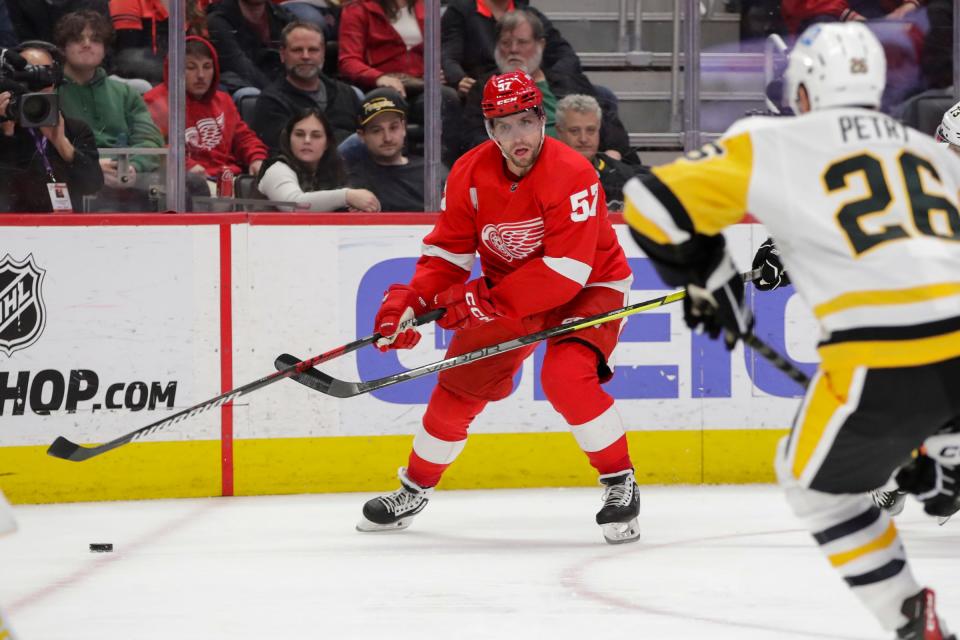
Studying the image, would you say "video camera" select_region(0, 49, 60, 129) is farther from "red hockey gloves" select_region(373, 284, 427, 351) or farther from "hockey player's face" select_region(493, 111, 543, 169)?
"hockey player's face" select_region(493, 111, 543, 169)

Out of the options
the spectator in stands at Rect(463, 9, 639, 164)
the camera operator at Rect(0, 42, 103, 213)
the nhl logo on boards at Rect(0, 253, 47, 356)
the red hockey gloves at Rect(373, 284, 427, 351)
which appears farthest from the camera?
the spectator in stands at Rect(463, 9, 639, 164)

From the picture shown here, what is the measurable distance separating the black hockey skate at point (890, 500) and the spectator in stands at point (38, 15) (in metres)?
2.89

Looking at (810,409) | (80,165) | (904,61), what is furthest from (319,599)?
(904,61)

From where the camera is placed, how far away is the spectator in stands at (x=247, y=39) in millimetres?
4746

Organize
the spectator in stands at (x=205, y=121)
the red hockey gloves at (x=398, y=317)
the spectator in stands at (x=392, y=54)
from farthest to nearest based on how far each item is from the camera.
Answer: the spectator in stands at (x=392, y=54)
the spectator in stands at (x=205, y=121)
the red hockey gloves at (x=398, y=317)

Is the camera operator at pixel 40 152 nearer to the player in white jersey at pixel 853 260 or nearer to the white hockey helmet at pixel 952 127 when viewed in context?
the white hockey helmet at pixel 952 127

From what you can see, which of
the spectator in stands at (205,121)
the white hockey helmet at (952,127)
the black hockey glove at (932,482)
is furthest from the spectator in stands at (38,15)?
the black hockey glove at (932,482)

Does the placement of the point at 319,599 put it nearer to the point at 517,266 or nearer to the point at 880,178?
the point at 517,266

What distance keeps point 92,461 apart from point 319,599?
1.65m

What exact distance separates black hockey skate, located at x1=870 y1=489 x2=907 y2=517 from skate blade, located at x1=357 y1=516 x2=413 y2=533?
135 cm

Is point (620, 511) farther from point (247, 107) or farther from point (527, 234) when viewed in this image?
point (247, 107)

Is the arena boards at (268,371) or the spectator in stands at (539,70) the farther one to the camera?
the spectator in stands at (539,70)

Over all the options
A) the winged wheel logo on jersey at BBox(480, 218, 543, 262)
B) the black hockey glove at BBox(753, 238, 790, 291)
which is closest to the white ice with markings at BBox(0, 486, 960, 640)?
the black hockey glove at BBox(753, 238, 790, 291)

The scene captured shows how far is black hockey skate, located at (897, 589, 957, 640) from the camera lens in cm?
213
